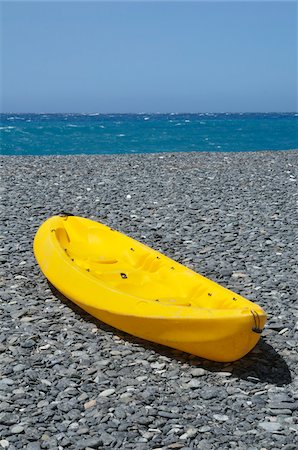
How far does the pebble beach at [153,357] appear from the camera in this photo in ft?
14.6

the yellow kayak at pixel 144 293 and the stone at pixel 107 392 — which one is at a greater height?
the yellow kayak at pixel 144 293

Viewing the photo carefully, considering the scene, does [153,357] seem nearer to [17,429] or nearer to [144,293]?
[144,293]

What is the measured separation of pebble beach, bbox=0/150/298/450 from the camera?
14.6 ft

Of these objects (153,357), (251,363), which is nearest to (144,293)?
(153,357)

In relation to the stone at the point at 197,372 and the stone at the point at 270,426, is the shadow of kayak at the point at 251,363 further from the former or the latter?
the stone at the point at 270,426

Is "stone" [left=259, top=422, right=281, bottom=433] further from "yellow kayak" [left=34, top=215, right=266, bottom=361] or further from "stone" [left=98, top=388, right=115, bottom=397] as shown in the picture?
"stone" [left=98, top=388, right=115, bottom=397]

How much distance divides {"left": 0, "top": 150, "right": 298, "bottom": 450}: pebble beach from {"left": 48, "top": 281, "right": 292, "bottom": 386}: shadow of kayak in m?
0.01

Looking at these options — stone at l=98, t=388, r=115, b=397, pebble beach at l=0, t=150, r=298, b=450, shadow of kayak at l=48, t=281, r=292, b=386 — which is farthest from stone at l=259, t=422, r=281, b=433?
stone at l=98, t=388, r=115, b=397

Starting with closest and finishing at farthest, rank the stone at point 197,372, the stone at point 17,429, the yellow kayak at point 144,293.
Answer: the stone at point 17,429, the yellow kayak at point 144,293, the stone at point 197,372

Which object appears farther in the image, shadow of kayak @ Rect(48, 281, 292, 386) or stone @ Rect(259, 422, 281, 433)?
shadow of kayak @ Rect(48, 281, 292, 386)

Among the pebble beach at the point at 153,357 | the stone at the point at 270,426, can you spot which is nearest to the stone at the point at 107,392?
the pebble beach at the point at 153,357

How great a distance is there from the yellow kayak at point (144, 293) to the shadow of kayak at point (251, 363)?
0.10m

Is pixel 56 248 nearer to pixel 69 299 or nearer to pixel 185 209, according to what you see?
pixel 69 299

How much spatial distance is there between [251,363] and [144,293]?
1.39 meters
